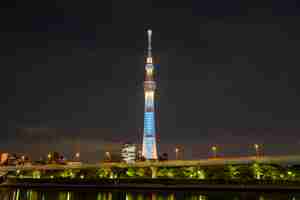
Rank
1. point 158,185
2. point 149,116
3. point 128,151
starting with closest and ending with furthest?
point 158,185, point 149,116, point 128,151

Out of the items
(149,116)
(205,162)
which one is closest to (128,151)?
(149,116)

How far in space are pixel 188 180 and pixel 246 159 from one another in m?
8.42

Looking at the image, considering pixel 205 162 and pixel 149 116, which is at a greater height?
pixel 149 116

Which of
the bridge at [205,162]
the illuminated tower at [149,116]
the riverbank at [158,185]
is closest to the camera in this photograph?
the riverbank at [158,185]

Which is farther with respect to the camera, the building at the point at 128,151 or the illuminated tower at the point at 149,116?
the building at the point at 128,151

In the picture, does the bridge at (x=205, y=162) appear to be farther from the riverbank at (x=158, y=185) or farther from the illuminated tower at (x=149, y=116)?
the illuminated tower at (x=149, y=116)

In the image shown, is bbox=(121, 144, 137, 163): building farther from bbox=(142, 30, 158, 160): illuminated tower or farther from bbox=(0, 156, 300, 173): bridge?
bbox=(0, 156, 300, 173): bridge

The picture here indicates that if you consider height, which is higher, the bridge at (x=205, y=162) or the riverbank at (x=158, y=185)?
the bridge at (x=205, y=162)

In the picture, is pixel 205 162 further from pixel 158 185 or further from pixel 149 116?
pixel 149 116

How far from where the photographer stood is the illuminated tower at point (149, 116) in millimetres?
103250

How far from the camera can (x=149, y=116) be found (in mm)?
105625

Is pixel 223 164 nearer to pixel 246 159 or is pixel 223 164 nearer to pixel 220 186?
pixel 246 159

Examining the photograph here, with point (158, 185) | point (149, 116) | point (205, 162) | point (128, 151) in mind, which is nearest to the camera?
point (158, 185)

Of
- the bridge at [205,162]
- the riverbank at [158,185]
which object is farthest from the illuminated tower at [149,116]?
the riverbank at [158,185]
